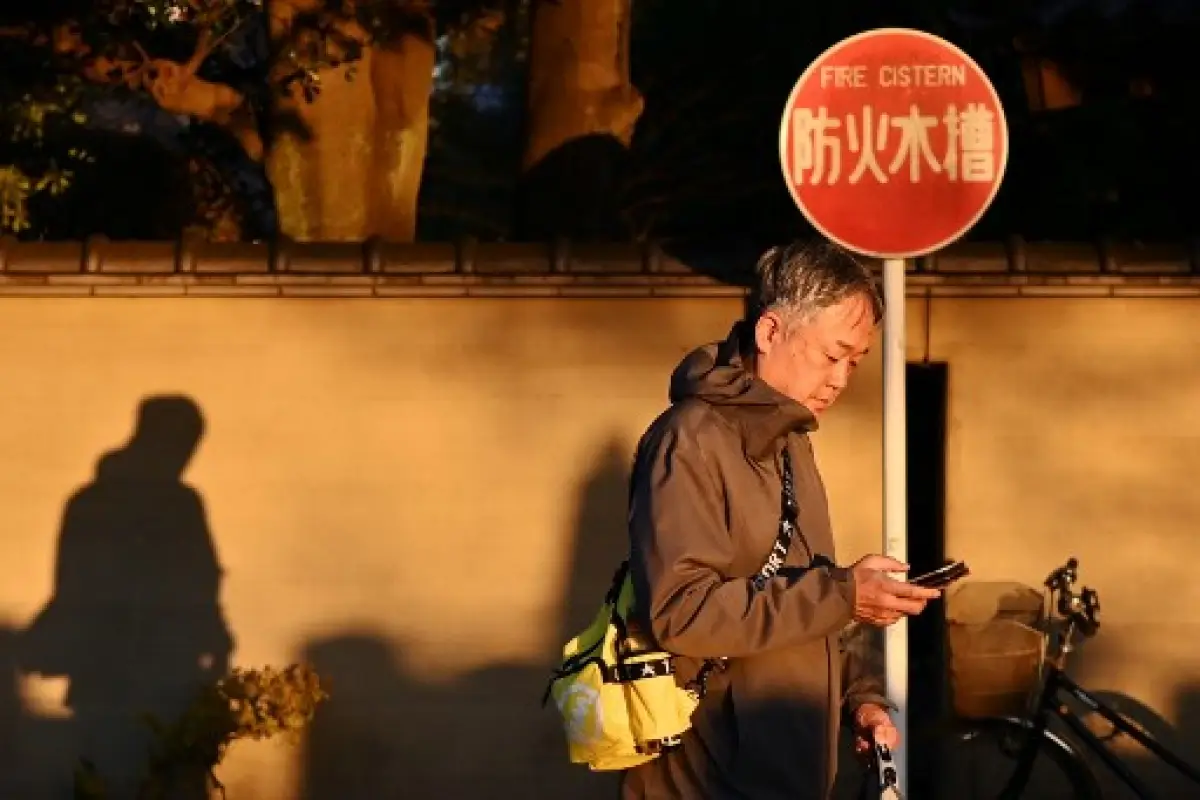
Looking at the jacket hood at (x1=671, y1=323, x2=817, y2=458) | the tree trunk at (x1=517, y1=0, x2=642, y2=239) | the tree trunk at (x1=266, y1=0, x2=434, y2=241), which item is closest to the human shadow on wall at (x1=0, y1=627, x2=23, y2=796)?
the tree trunk at (x1=266, y1=0, x2=434, y2=241)

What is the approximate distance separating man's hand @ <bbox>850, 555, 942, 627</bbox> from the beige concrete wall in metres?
5.12

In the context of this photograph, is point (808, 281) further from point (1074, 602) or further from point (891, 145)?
point (1074, 602)

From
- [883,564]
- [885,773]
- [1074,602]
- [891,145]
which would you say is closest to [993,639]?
[1074,602]

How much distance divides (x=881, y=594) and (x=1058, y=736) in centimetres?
512

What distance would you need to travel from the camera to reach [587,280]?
9.24 m

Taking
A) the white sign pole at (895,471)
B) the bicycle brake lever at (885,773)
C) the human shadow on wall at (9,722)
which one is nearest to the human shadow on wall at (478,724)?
the human shadow on wall at (9,722)

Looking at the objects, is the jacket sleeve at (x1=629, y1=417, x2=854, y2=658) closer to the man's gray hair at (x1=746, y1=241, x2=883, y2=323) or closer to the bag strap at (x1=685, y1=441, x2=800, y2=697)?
the bag strap at (x1=685, y1=441, x2=800, y2=697)

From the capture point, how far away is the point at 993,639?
850 cm

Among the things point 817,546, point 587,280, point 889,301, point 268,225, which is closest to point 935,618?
point 587,280

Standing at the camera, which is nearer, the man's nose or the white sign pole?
the man's nose

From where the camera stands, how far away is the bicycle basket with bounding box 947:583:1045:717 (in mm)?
8508

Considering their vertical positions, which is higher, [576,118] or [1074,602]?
[576,118]

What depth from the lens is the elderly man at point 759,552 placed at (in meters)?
4.12

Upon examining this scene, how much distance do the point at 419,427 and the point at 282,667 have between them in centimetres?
105
